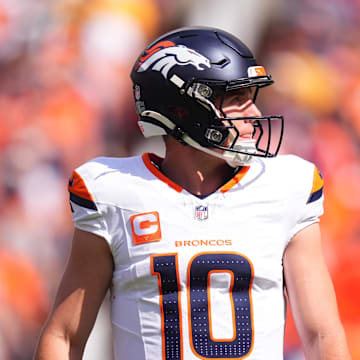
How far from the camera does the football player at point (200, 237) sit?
5.02 ft

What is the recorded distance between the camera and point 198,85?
1.62 meters

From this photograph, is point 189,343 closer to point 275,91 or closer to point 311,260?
point 311,260

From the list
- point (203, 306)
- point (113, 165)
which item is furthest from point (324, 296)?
point (113, 165)

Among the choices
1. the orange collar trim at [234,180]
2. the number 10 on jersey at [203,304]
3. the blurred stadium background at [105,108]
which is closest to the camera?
the number 10 on jersey at [203,304]

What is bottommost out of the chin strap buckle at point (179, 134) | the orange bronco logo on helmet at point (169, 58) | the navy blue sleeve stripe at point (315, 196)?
the navy blue sleeve stripe at point (315, 196)

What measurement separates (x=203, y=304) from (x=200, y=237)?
0.45ft

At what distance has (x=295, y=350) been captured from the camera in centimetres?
309

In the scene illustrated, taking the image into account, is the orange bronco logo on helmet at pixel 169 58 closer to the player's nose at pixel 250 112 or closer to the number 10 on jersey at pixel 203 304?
the player's nose at pixel 250 112

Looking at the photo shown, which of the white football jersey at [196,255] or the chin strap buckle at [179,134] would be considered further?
the chin strap buckle at [179,134]

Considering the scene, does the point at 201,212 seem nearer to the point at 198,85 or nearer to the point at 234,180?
the point at 234,180

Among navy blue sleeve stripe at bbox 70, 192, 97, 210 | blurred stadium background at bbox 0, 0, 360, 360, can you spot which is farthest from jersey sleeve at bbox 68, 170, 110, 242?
blurred stadium background at bbox 0, 0, 360, 360

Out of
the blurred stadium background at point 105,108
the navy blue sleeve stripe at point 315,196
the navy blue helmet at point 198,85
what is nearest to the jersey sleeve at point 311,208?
the navy blue sleeve stripe at point 315,196

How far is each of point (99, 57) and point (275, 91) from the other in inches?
30.1

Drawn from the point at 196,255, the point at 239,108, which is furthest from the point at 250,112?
the point at 196,255
